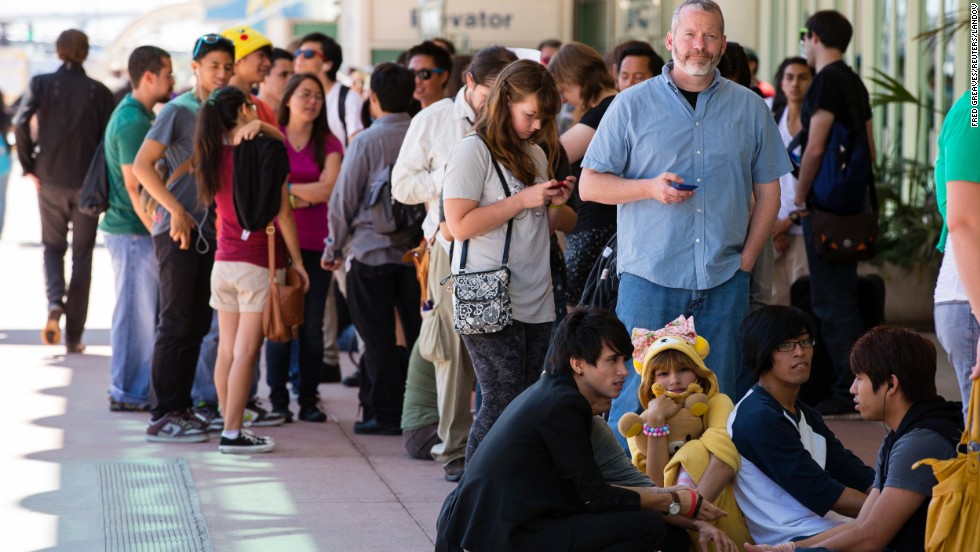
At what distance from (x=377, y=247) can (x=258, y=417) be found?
4.15 ft

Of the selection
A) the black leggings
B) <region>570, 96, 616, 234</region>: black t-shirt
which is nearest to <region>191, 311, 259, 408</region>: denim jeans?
<region>570, 96, 616, 234</region>: black t-shirt

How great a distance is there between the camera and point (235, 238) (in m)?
6.56

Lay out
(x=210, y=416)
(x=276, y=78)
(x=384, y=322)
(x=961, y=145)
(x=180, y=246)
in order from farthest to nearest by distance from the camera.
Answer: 1. (x=276, y=78)
2. (x=210, y=416)
3. (x=384, y=322)
4. (x=180, y=246)
5. (x=961, y=145)

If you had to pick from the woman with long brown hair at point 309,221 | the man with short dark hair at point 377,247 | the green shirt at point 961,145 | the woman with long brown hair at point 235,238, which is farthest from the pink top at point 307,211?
the green shirt at point 961,145

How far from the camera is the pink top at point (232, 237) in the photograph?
257 inches

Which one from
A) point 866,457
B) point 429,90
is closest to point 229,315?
point 429,90

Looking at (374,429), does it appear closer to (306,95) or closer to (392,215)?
(392,215)

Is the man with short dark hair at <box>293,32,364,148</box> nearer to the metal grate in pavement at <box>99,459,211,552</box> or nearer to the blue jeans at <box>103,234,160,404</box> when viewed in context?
the blue jeans at <box>103,234,160,404</box>

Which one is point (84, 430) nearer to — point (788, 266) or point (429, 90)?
point (429, 90)

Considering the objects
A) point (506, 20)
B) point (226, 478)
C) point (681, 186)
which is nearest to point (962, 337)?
point (681, 186)

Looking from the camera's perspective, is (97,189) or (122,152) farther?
(97,189)

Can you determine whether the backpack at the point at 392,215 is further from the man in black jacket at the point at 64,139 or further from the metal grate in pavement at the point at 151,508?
the man in black jacket at the point at 64,139

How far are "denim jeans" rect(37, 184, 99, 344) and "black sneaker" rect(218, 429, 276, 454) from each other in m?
3.32

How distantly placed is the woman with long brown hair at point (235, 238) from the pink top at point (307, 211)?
3.20 feet
